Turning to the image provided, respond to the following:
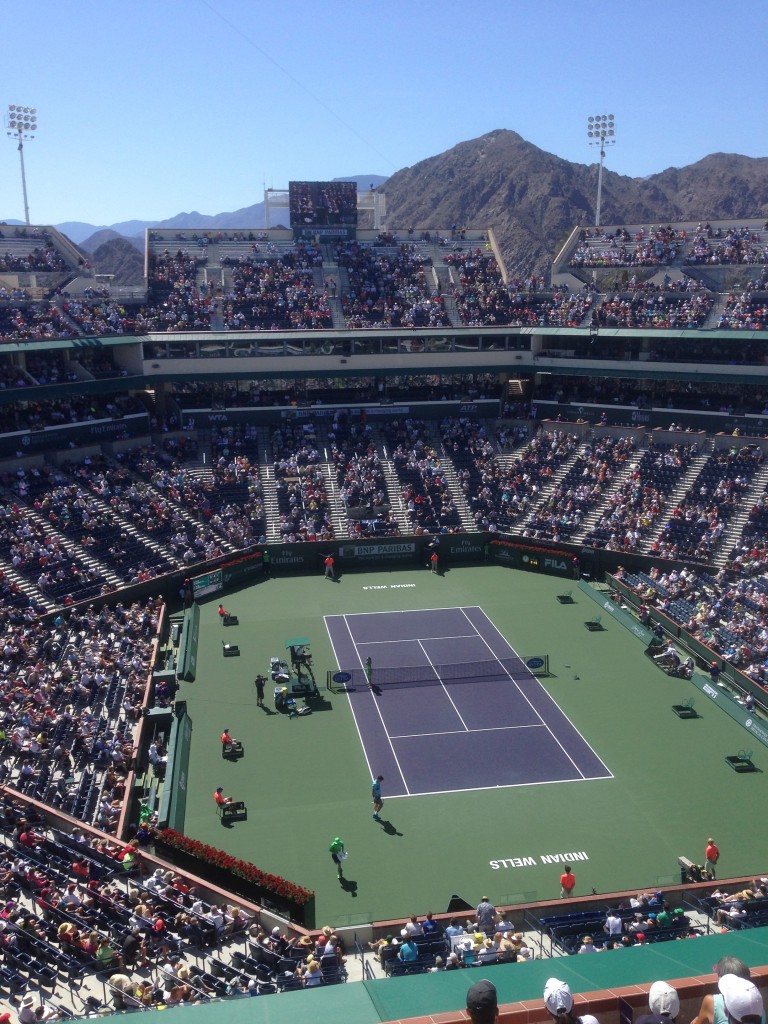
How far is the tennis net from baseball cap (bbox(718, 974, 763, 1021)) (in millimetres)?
27289

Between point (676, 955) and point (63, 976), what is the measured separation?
1106 centimetres

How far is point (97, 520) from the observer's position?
4262cm

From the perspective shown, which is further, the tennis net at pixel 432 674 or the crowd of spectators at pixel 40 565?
the crowd of spectators at pixel 40 565

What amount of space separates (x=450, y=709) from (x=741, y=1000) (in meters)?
25.7

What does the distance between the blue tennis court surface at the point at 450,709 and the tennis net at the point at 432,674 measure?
4 cm

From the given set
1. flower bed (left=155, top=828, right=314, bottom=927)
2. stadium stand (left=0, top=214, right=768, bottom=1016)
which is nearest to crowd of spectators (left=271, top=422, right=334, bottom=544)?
stadium stand (left=0, top=214, right=768, bottom=1016)

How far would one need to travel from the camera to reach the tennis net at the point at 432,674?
3350 centimetres

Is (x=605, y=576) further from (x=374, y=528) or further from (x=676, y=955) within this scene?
(x=676, y=955)

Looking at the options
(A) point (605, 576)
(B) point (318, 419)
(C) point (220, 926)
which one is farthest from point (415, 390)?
(C) point (220, 926)

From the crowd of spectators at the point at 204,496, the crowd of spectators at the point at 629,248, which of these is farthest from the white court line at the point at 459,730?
the crowd of spectators at the point at 629,248

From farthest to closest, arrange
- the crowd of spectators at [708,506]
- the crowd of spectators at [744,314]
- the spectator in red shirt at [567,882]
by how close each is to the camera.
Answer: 1. the crowd of spectators at [744,314]
2. the crowd of spectators at [708,506]
3. the spectator in red shirt at [567,882]

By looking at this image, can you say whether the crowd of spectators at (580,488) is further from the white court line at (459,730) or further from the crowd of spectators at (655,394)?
the white court line at (459,730)

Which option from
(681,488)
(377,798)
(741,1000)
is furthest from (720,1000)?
(681,488)

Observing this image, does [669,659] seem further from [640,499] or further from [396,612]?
[640,499]
